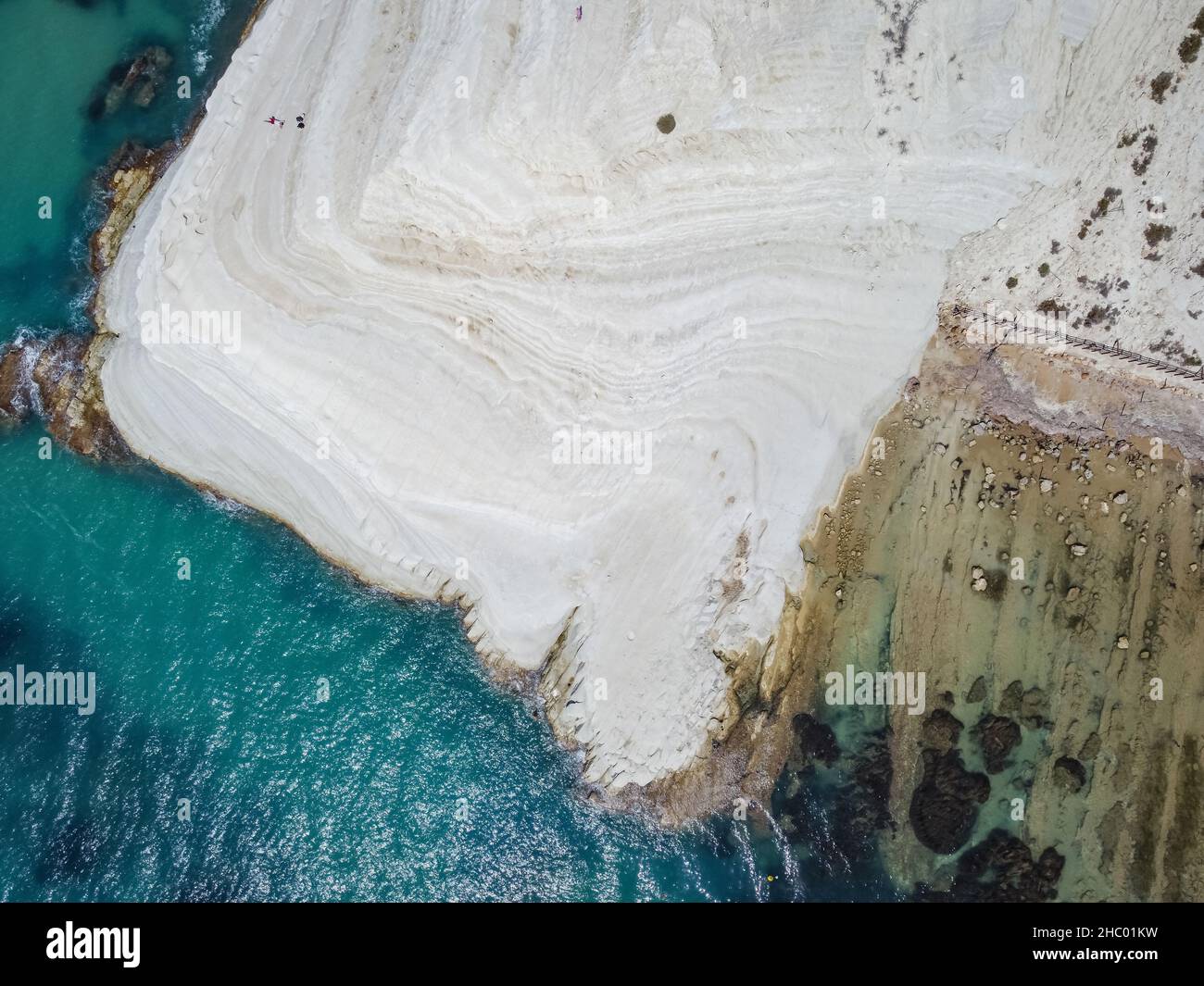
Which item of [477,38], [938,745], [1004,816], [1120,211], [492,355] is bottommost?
[1004,816]

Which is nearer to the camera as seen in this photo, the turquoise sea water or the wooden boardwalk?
the wooden boardwalk

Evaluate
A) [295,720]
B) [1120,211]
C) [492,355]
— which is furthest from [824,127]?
[295,720]

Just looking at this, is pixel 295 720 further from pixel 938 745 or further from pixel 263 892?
pixel 938 745

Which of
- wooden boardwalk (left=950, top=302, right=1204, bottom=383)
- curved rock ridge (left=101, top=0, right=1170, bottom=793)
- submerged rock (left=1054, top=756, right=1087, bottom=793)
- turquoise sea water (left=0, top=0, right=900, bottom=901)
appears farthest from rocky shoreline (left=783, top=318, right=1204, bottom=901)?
turquoise sea water (left=0, top=0, right=900, bottom=901)

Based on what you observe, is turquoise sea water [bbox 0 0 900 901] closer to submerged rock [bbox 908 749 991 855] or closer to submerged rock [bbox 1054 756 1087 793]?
submerged rock [bbox 908 749 991 855]

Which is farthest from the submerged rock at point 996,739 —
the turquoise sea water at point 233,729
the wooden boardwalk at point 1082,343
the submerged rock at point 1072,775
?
the wooden boardwalk at point 1082,343

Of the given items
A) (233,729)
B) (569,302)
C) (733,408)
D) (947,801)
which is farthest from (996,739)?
(233,729)
